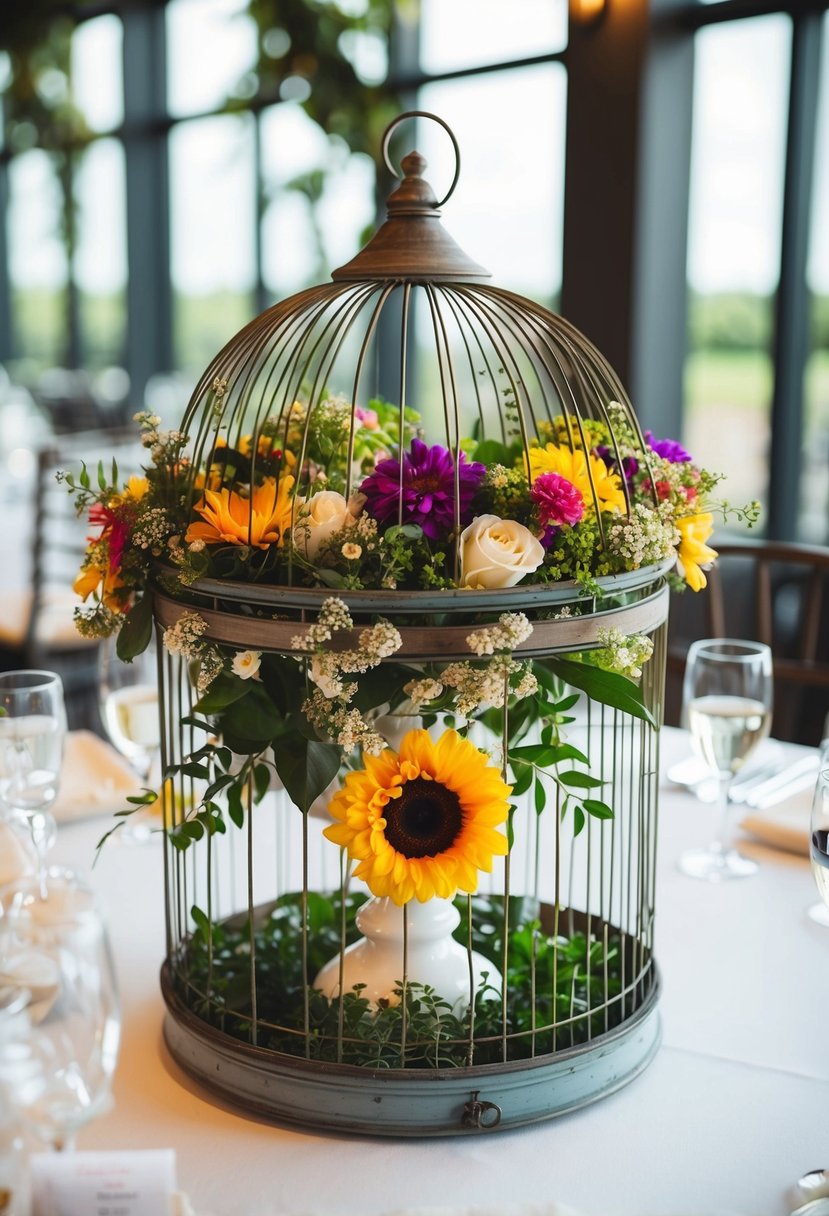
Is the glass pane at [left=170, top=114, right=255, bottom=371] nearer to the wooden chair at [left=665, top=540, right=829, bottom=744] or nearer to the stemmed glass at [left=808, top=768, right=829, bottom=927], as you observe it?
the wooden chair at [left=665, top=540, right=829, bottom=744]

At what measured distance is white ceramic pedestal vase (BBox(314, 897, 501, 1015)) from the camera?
3.56ft

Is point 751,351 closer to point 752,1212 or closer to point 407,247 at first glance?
point 407,247

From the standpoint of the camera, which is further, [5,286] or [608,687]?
[5,286]

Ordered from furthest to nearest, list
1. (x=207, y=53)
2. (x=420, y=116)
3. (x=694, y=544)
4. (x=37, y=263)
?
(x=37, y=263), (x=207, y=53), (x=694, y=544), (x=420, y=116)

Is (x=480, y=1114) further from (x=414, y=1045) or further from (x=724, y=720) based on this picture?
(x=724, y=720)

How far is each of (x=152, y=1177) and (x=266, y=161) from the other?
5885mm

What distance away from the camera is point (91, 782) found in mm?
1694

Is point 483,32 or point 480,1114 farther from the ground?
point 483,32

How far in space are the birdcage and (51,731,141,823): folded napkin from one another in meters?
0.48

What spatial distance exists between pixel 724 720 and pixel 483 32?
4023 millimetres

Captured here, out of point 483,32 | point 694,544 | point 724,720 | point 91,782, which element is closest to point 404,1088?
point 694,544

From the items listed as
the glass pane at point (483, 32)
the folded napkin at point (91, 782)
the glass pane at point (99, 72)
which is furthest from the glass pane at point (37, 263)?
the folded napkin at point (91, 782)

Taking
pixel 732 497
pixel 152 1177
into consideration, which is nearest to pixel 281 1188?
pixel 152 1177

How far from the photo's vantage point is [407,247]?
1.08m
